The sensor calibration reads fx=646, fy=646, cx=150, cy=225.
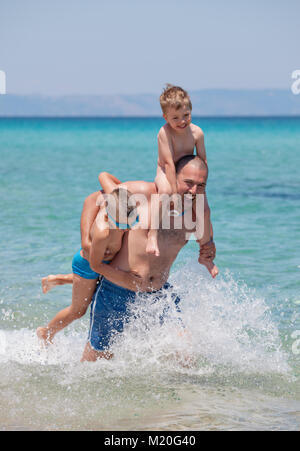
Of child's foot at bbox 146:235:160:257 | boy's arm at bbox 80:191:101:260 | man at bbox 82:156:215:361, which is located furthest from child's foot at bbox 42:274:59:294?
child's foot at bbox 146:235:160:257

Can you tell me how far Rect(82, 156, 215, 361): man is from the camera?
440 centimetres

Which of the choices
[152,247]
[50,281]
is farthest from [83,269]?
[50,281]

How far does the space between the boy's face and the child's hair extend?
0.08ft

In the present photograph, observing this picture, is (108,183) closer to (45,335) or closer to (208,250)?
(208,250)

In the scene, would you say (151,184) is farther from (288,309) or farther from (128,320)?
(288,309)

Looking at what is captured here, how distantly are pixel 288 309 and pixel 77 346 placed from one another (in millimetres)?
2229

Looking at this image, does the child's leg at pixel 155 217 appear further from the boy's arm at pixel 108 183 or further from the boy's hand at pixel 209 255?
the boy's hand at pixel 209 255

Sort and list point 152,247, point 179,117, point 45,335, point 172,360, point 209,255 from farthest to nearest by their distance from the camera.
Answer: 1. point 45,335
2. point 172,360
3. point 209,255
4. point 179,117
5. point 152,247

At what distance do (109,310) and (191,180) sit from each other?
1.08 m

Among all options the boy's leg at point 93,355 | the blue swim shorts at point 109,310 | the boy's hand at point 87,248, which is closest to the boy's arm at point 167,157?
the boy's hand at point 87,248

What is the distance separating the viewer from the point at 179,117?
4.45 meters

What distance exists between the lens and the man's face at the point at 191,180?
4332mm

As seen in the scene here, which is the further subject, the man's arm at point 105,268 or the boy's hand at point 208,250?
the boy's hand at point 208,250

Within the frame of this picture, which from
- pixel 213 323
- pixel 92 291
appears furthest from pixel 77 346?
pixel 213 323
